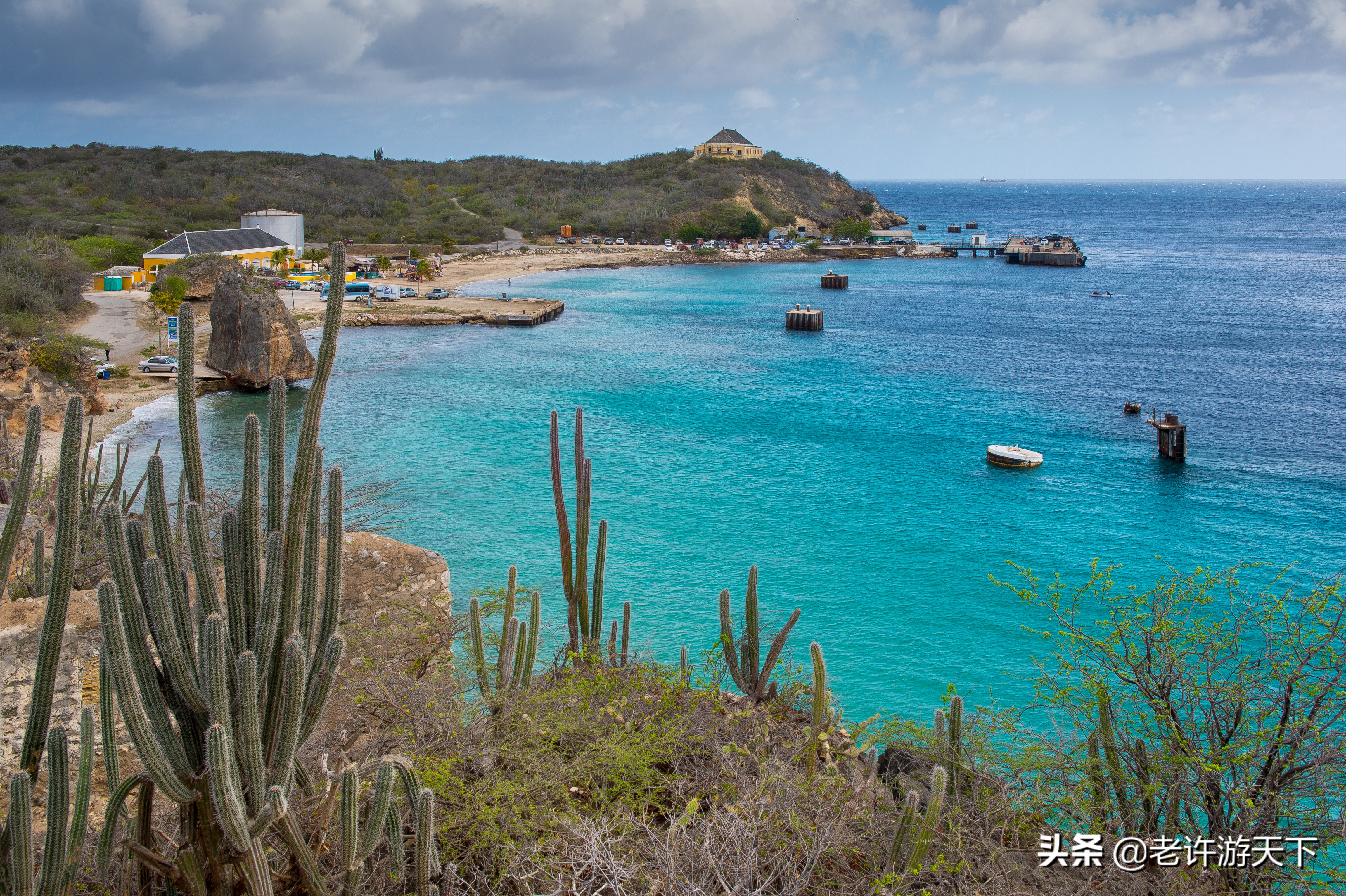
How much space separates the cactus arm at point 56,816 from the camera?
5.09 meters

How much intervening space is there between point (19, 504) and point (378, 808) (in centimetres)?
327

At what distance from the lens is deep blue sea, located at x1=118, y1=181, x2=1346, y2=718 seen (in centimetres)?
2170

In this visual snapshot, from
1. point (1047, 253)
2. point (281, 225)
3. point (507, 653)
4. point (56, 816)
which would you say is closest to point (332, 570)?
point (56, 816)

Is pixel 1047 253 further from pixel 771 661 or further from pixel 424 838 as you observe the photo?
pixel 424 838

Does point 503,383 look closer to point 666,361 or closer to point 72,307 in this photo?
point 666,361

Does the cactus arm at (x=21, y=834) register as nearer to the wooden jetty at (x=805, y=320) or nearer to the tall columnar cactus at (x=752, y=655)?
the tall columnar cactus at (x=752, y=655)

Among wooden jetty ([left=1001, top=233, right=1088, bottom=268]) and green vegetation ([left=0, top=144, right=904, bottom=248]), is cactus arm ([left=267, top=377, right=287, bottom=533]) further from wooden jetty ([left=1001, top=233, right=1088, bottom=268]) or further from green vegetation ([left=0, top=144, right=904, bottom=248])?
wooden jetty ([left=1001, top=233, right=1088, bottom=268])

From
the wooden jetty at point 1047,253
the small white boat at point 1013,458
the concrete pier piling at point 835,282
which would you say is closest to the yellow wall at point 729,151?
the wooden jetty at point 1047,253

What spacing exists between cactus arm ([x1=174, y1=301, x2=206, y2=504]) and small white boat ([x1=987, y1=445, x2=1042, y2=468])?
29696 mm

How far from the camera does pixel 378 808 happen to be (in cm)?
559

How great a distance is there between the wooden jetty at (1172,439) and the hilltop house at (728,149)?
12497 cm

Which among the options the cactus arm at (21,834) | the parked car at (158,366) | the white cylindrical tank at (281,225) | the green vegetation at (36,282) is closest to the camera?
the cactus arm at (21,834)

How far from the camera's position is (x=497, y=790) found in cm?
690

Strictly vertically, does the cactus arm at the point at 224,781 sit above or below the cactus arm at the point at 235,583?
below
